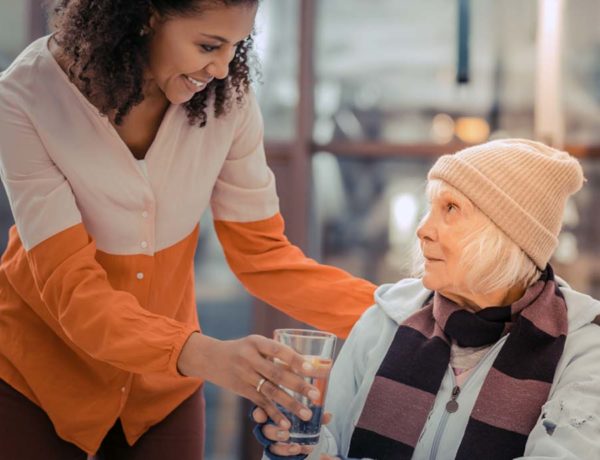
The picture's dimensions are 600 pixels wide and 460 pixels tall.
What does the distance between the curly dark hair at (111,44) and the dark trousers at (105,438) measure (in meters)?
0.68

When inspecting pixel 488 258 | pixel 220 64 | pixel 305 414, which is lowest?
pixel 305 414

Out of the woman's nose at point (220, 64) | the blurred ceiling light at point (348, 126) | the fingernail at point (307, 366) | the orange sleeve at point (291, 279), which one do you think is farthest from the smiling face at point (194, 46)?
the blurred ceiling light at point (348, 126)

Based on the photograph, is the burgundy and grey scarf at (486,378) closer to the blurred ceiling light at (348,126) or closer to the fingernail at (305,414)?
the fingernail at (305,414)

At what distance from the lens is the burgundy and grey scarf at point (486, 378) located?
1.97 meters

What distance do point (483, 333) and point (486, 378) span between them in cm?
11

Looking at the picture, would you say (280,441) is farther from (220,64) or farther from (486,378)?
(220,64)

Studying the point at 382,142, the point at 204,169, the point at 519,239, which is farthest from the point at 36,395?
the point at 382,142

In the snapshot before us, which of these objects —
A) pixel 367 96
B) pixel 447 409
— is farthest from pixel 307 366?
pixel 367 96

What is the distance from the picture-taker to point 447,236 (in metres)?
2.11

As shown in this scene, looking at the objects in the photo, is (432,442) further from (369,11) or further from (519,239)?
(369,11)

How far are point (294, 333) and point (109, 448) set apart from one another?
2.68 ft

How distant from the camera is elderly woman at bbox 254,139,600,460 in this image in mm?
1982

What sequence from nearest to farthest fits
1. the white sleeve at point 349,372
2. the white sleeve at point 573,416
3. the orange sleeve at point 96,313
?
the white sleeve at point 573,416
the orange sleeve at point 96,313
the white sleeve at point 349,372

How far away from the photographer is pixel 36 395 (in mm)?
2158
